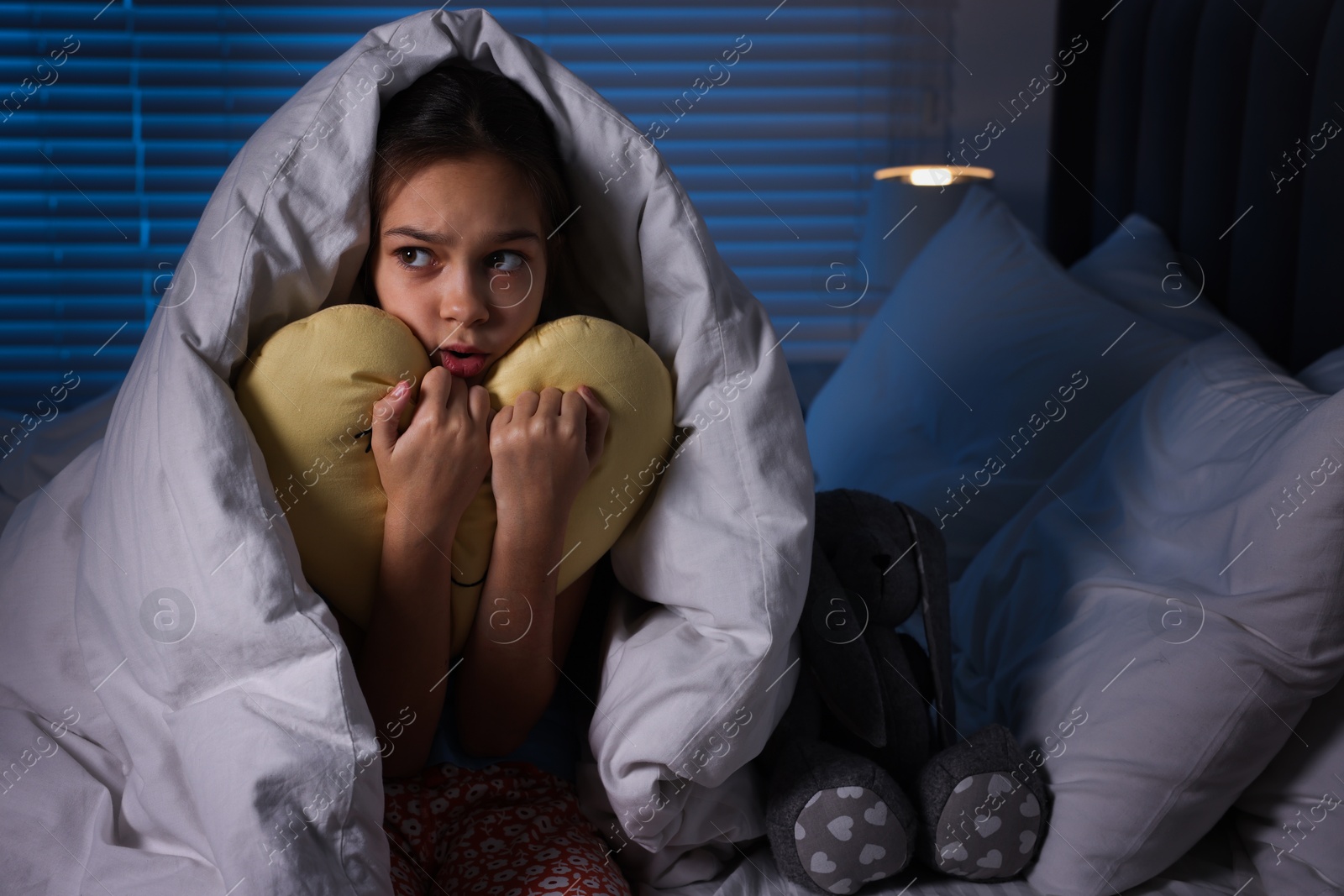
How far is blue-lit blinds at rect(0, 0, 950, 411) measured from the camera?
2049 mm

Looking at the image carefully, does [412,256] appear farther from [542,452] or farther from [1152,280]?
[1152,280]

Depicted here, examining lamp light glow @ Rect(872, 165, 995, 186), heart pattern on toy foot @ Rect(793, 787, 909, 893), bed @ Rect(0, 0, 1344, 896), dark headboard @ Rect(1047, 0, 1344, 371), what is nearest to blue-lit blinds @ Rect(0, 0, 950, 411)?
lamp light glow @ Rect(872, 165, 995, 186)

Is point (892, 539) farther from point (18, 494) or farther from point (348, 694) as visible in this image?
point (18, 494)

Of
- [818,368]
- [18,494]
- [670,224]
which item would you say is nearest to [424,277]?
[670,224]

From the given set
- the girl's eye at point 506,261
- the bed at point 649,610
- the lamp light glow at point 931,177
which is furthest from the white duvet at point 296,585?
the lamp light glow at point 931,177

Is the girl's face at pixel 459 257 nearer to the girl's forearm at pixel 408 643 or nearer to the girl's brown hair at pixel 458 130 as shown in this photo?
the girl's brown hair at pixel 458 130

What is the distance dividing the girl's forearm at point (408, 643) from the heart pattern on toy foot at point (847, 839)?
0.34 m

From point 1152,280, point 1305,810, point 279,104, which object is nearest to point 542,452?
point 1305,810

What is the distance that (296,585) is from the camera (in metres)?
0.72

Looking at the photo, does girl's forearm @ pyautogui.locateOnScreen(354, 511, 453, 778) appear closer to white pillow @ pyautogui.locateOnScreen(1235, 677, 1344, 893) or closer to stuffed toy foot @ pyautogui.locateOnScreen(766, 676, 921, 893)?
stuffed toy foot @ pyautogui.locateOnScreen(766, 676, 921, 893)

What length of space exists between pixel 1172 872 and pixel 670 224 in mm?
746

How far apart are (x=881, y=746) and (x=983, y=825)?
111mm

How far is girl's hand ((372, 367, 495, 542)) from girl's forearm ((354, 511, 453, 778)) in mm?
16

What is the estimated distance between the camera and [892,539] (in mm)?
994
